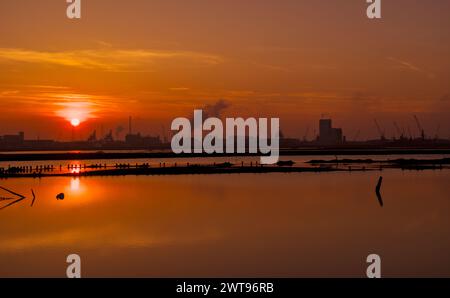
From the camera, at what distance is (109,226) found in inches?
1177

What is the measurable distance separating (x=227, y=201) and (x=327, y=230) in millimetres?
13468

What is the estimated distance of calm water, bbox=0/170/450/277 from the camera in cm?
2033

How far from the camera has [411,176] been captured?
62.2 metres

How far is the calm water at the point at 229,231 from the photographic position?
20.3m

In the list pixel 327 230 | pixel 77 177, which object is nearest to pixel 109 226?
pixel 327 230

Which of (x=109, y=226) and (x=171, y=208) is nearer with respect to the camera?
(x=109, y=226)

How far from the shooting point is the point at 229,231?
27.9 meters

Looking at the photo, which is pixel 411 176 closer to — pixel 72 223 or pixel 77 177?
pixel 77 177
